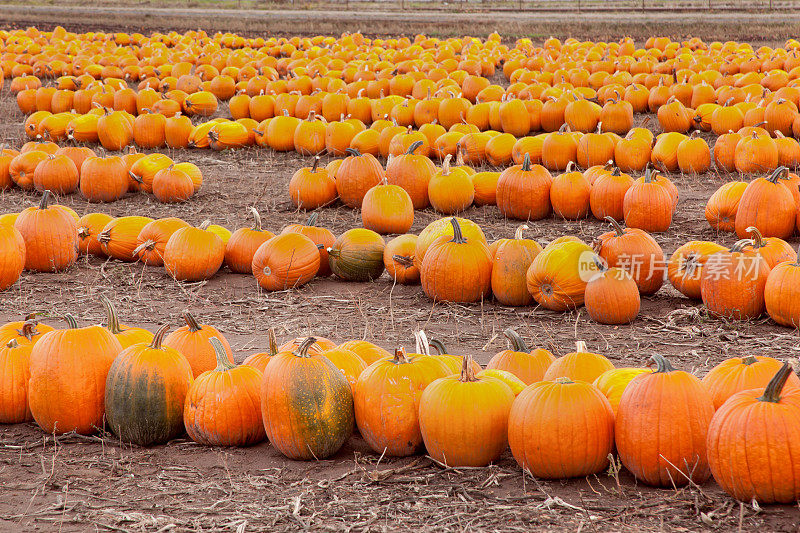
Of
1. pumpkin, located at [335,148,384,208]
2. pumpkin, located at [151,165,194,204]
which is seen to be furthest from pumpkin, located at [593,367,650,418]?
pumpkin, located at [151,165,194,204]

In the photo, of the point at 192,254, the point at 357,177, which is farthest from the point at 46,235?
the point at 357,177

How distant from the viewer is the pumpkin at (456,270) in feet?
19.0

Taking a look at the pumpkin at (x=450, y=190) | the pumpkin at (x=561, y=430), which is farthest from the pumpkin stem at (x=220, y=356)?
the pumpkin at (x=450, y=190)

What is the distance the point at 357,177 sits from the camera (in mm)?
8328

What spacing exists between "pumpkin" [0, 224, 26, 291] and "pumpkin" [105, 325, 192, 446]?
2809 millimetres

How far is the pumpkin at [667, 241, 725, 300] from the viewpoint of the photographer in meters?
5.63

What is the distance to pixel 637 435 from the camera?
322cm

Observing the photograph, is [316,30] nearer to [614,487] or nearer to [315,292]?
[315,292]

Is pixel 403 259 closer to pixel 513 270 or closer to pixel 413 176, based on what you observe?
pixel 513 270

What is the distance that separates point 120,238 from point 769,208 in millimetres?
5261

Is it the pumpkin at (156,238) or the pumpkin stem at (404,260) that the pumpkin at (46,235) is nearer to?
the pumpkin at (156,238)

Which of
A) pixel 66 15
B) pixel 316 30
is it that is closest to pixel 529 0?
pixel 316 30

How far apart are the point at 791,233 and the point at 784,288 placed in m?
1.96

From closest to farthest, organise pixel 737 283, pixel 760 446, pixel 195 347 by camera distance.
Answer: pixel 760 446 → pixel 195 347 → pixel 737 283
